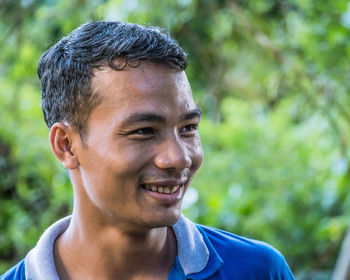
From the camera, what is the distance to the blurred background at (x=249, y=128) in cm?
326

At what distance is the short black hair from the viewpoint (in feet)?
4.37

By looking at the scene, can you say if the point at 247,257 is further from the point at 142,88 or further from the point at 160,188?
the point at 142,88

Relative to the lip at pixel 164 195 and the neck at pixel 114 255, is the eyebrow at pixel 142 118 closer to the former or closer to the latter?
the lip at pixel 164 195

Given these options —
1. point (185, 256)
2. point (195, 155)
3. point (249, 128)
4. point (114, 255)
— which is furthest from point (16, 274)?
point (249, 128)

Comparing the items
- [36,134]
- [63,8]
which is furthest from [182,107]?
[36,134]

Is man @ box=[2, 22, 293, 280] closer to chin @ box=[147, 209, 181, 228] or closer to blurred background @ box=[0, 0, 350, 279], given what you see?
chin @ box=[147, 209, 181, 228]

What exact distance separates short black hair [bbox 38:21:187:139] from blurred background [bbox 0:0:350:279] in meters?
1.59

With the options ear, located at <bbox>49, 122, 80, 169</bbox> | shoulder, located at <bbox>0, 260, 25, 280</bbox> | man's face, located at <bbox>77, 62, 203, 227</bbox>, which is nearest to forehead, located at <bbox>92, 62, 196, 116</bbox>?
man's face, located at <bbox>77, 62, 203, 227</bbox>

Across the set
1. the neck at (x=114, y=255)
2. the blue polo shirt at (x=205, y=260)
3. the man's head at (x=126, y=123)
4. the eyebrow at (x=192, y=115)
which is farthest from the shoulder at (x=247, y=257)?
the eyebrow at (x=192, y=115)

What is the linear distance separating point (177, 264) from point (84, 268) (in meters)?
0.23

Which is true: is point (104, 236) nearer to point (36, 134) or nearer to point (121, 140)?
point (121, 140)

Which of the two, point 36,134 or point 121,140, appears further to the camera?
point 36,134

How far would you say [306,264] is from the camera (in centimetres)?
398

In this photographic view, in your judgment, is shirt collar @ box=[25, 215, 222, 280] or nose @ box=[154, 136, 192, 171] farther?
shirt collar @ box=[25, 215, 222, 280]
